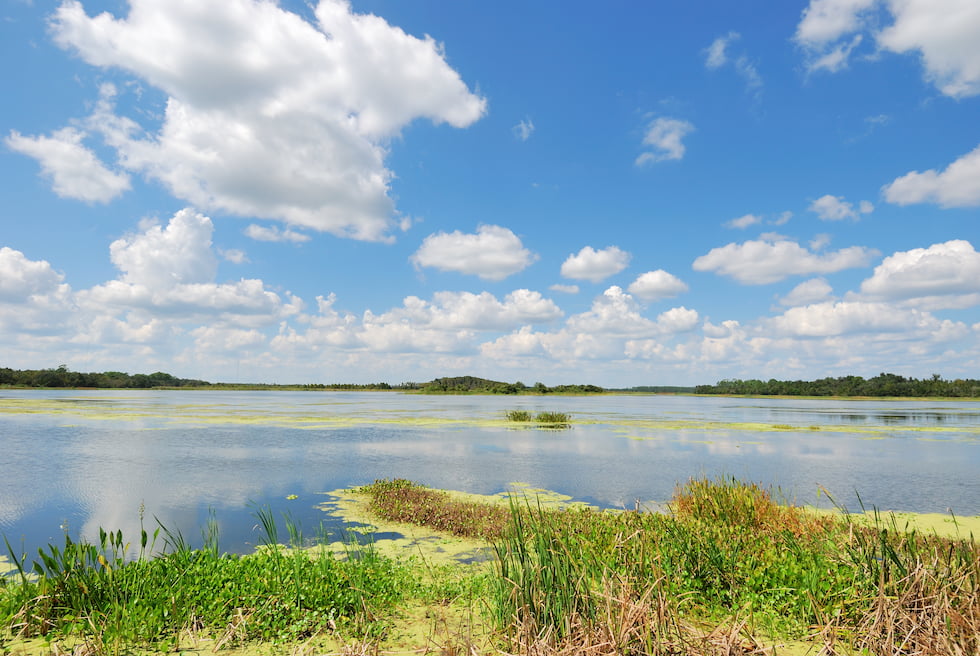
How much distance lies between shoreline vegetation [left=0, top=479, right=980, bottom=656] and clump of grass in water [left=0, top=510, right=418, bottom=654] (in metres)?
0.02

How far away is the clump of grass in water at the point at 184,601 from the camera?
619cm

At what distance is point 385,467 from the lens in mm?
22234

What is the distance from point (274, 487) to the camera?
18031mm

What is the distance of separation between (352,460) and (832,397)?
526 feet

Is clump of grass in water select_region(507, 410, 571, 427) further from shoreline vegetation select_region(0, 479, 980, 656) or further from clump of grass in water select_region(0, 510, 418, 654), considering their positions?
clump of grass in water select_region(0, 510, 418, 654)

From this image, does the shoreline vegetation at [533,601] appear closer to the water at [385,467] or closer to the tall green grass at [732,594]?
the tall green grass at [732,594]

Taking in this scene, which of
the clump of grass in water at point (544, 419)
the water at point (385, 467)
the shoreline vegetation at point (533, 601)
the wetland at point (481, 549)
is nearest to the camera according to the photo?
the shoreline vegetation at point (533, 601)

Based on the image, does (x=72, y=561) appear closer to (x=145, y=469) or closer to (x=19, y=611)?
(x=19, y=611)

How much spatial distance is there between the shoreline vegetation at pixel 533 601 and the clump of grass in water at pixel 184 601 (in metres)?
0.02

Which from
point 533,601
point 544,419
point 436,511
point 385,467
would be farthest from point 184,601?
point 544,419

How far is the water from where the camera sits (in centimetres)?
1490

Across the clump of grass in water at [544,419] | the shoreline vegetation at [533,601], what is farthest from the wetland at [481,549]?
the clump of grass in water at [544,419]

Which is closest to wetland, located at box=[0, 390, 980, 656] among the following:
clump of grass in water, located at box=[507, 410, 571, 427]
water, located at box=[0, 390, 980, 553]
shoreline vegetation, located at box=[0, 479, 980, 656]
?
shoreline vegetation, located at box=[0, 479, 980, 656]

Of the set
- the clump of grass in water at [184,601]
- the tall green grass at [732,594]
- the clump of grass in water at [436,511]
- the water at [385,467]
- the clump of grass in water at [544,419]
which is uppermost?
the tall green grass at [732,594]
